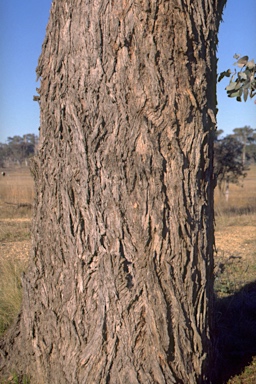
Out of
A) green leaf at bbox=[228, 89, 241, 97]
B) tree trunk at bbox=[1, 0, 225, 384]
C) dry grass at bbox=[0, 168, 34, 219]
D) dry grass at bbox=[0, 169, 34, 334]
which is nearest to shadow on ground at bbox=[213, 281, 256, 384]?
tree trunk at bbox=[1, 0, 225, 384]

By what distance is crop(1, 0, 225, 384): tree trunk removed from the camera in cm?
247

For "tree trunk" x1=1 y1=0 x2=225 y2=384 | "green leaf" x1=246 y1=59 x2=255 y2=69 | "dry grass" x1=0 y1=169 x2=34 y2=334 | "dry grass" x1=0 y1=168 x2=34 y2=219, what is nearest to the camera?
"tree trunk" x1=1 y1=0 x2=225 y2=384

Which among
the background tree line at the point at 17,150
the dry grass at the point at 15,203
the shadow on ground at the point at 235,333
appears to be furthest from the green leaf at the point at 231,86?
the background tree line at the point at 17,150

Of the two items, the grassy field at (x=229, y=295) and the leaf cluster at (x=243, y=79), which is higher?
the leaf cluster at (x=243, y=79)

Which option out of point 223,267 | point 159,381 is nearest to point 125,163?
point 159,381

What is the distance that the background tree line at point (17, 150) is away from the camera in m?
49.2

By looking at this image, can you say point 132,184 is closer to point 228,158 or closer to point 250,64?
point 250,64

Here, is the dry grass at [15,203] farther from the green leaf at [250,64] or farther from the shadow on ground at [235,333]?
the green leaf at [250,64]

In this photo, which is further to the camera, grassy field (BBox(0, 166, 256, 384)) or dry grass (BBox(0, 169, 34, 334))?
dry grass (BBox(0, 169, 34, 334))

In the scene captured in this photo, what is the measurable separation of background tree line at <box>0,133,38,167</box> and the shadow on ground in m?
43.5

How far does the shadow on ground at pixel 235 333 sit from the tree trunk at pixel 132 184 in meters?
0.53

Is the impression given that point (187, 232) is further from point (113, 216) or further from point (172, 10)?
→ point (172, 10)

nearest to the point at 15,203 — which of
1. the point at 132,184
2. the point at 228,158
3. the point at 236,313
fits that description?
the point at 228,158

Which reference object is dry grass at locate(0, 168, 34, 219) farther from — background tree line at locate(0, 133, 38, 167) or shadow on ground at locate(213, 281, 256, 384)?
background tree line at locate(0, 133, 38, 167)
